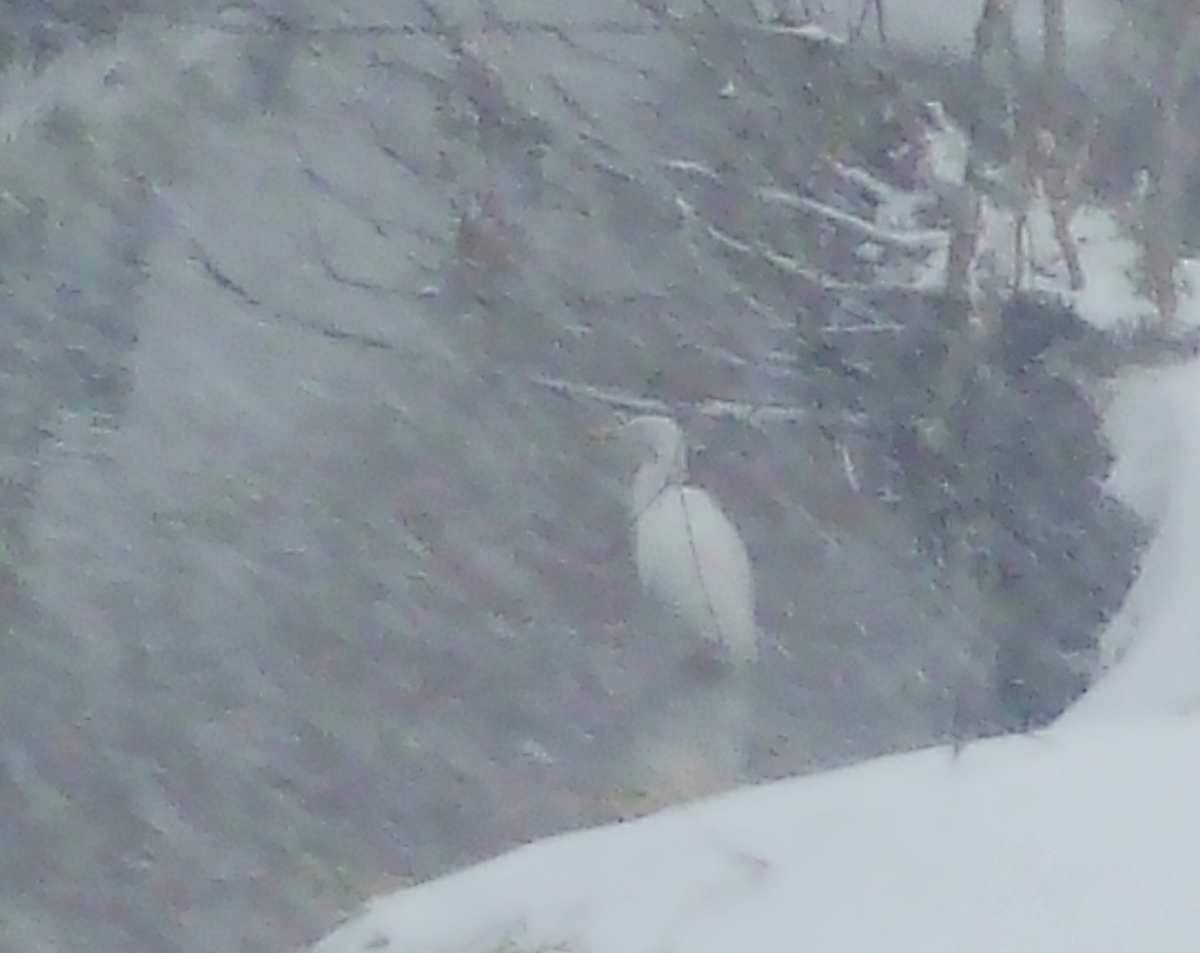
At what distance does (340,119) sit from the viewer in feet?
23.1

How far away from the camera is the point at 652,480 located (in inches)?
214

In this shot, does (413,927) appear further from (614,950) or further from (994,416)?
(994,416)

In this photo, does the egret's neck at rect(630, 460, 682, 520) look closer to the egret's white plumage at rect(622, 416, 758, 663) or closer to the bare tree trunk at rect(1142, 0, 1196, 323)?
the egret's white plumage at rect(622, 416, 758, 663)

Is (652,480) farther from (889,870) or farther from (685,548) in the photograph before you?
(889,870)

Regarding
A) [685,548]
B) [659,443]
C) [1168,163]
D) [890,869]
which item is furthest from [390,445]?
[890,869]

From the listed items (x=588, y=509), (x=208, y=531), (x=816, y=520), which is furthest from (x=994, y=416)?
(x=208, y=531)

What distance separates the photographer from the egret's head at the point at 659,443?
5426mm

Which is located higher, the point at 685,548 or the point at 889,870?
the point at 889,870

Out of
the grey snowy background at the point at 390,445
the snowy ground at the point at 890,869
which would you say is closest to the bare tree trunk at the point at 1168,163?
the grey snowy background at the point at 390,445

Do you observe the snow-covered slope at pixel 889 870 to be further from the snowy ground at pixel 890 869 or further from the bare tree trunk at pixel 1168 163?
the bare tree trunk at pixel 1168 163

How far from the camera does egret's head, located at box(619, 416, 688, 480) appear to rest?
543 cm

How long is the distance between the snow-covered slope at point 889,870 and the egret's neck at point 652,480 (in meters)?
3.18

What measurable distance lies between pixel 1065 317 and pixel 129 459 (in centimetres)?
323

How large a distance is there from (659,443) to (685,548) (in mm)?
360
